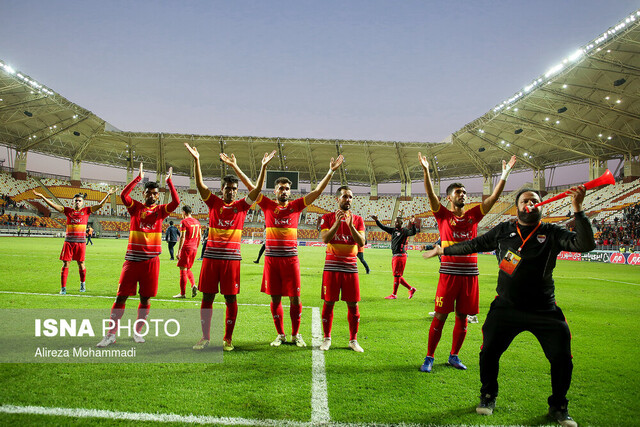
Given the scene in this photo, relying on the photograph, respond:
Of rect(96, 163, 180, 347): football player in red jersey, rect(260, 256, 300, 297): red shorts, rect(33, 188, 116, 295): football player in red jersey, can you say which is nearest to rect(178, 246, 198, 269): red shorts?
rect(33, 188, 116, 295): football player in red jersey

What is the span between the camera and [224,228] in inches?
187

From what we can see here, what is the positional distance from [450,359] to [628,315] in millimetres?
6197

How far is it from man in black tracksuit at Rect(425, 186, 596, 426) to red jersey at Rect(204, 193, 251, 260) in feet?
10.3

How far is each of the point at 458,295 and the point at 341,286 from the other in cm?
155

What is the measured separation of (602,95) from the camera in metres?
30.1

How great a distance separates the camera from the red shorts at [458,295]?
424cm

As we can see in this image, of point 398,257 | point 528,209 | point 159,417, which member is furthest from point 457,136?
point 159,417

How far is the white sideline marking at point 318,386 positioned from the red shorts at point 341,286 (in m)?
0.75

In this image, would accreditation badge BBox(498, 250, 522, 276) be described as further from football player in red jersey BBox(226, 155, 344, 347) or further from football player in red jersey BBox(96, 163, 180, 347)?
football player in red jersey BBox(96, 163, 180, 347)

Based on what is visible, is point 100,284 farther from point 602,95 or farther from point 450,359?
point 602,95

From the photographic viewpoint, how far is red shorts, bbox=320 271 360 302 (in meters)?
4.91

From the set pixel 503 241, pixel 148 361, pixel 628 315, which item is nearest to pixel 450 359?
pixel 503 241

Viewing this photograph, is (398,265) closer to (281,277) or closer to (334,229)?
(334,229)

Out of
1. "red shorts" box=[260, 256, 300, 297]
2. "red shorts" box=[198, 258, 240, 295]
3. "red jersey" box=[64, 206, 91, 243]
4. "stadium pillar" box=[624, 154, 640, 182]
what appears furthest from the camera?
"stadium pillar" box=[624, 154, 640, 182]
